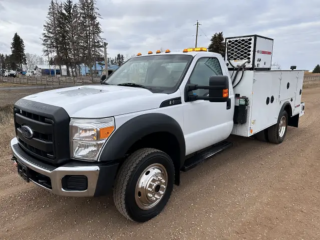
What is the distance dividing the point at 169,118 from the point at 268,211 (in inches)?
67.6

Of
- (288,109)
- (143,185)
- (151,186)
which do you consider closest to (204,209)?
(151,186)

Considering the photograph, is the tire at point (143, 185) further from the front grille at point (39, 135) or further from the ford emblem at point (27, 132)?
the ford emblem at point (27, 132)

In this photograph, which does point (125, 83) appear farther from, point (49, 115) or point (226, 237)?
point (226, 237)

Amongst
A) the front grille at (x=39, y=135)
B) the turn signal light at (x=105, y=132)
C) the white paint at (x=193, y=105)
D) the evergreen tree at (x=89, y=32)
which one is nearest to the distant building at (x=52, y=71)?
the evergreen tree at (x=89, y=32)

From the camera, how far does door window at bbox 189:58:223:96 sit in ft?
11.7

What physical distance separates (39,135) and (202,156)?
2338 millimetres

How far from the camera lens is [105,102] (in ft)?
8.68

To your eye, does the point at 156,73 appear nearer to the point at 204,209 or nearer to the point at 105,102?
the point at 105,102

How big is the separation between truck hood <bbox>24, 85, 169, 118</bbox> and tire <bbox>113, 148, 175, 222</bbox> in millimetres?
539

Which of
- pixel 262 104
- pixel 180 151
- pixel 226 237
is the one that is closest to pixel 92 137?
pixel 180 151

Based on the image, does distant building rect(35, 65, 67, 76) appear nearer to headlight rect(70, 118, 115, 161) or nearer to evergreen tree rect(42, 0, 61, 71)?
evergreen tree rect(42, 0, 61, 71)

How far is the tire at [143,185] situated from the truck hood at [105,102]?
54cm

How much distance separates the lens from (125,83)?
375 cm

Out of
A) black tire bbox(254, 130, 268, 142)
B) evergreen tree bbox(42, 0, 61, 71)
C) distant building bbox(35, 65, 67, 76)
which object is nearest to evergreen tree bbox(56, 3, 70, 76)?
evergreen tree bbox(42, 0, 61, 71)
